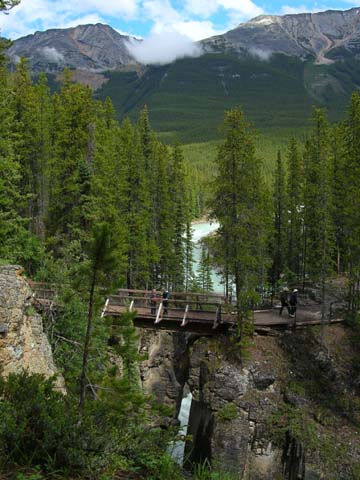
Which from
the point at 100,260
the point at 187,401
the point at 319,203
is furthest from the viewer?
the point at 187,401

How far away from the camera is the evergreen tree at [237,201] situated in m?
22.6

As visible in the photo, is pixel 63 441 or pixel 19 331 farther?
pixel 19 331

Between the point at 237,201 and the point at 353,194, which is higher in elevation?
the point at 237,201

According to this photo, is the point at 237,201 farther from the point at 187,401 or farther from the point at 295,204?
the point at 295,204

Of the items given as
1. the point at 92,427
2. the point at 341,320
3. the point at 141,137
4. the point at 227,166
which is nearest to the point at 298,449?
the point at 341,320

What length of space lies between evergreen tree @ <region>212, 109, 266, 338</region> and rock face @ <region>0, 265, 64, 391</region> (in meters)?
12.3

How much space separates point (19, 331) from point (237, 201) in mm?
14417

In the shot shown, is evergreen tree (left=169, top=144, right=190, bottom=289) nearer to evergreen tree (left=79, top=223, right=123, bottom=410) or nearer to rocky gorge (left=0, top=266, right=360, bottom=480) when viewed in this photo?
rocky gorge (left=0, top=266, right=360, bottom=480)

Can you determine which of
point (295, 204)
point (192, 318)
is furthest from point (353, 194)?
point (295, 204)

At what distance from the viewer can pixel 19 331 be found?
10352 millimetres

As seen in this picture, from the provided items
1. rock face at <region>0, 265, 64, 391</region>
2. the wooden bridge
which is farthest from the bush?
the wooden bridge

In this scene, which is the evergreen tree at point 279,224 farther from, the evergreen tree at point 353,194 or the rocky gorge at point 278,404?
the rocky gorge at point 278,404

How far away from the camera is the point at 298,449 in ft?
64.8

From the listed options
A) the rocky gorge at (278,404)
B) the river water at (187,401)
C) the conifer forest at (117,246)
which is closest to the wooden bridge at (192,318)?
the rocky gorge at (278,404)
